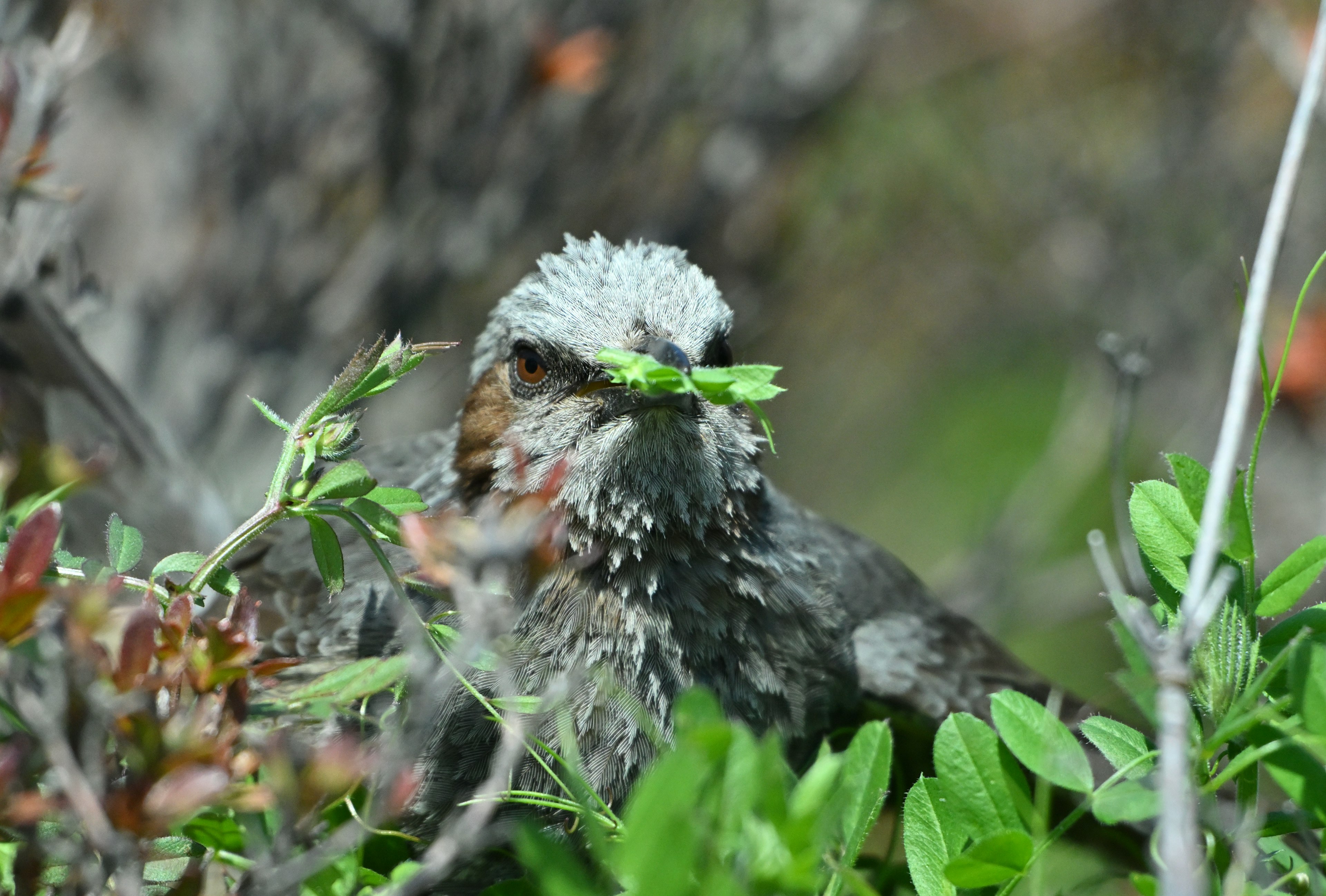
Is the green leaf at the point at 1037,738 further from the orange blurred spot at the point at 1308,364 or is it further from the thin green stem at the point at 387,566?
the orange blurred spot at the point at 1308,364

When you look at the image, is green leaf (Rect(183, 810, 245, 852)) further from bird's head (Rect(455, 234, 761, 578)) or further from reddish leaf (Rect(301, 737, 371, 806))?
bird's head (Rect(455, 234, 761, 578))

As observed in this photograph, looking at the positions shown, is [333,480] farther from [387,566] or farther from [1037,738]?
[1037,738]

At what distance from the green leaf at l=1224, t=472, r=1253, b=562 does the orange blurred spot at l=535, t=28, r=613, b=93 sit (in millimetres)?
3153

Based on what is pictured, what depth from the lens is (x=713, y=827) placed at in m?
1.14

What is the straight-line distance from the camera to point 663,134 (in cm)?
521

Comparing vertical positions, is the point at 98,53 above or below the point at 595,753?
above

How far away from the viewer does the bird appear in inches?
87.7

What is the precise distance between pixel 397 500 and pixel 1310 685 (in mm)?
1223

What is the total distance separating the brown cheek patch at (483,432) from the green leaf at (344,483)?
104 centimetres

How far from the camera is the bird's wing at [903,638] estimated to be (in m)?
2.93

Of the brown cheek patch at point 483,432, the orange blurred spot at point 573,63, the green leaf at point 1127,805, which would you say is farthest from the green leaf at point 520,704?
the orange blurred spot at point 573,63

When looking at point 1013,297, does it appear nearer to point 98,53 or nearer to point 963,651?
point 963,651

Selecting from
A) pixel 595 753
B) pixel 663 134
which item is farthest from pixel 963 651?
pixel 663 134

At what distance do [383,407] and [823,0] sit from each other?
3005 millimetres
